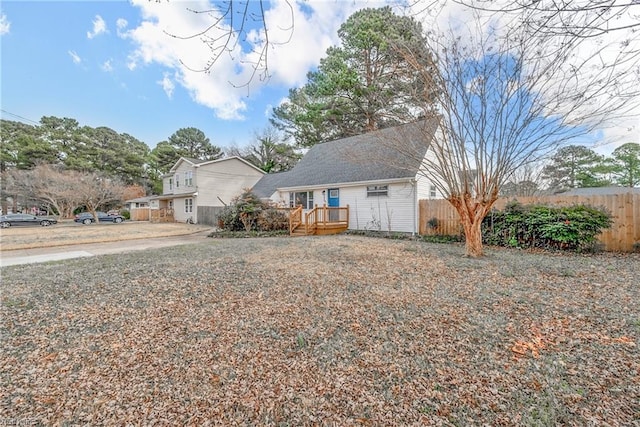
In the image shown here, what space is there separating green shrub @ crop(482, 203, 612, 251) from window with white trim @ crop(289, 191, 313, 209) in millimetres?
8469

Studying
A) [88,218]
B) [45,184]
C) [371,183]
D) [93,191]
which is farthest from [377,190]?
[45,184]

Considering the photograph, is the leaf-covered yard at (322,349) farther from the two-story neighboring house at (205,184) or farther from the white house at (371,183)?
the two-story neighboring house at (205,184)

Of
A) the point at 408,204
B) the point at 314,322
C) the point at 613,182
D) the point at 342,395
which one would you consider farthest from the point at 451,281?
the point at 613,182

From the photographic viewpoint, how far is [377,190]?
12.0 meters

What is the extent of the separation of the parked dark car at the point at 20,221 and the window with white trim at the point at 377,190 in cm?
2450

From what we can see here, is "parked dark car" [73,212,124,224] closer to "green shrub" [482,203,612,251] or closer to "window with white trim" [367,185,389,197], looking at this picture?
"window with white trim" [367,185,389,197]

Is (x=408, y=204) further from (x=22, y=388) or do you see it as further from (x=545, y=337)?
(x=22, y=388)

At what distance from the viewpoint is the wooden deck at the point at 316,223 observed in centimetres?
1195

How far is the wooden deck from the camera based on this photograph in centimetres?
1195

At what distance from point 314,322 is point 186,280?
2.70 m

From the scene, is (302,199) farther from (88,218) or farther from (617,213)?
(88,218)

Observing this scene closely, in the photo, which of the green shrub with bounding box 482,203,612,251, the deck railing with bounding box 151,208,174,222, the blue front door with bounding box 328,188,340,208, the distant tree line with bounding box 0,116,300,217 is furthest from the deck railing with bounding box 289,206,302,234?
the deck railing with bounding box 151,208,174,222

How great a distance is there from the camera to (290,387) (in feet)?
6.81

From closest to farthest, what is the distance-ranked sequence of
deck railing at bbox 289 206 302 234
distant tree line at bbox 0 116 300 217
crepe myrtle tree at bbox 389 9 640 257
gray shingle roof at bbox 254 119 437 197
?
crepe myrtle tree at bbox 389 9 640 257 < gray shingle roof at bbox 254 119 437 197 < deck railing at bbox 289 206 302 234 < distant tree line at bbox 0 116 300 217
